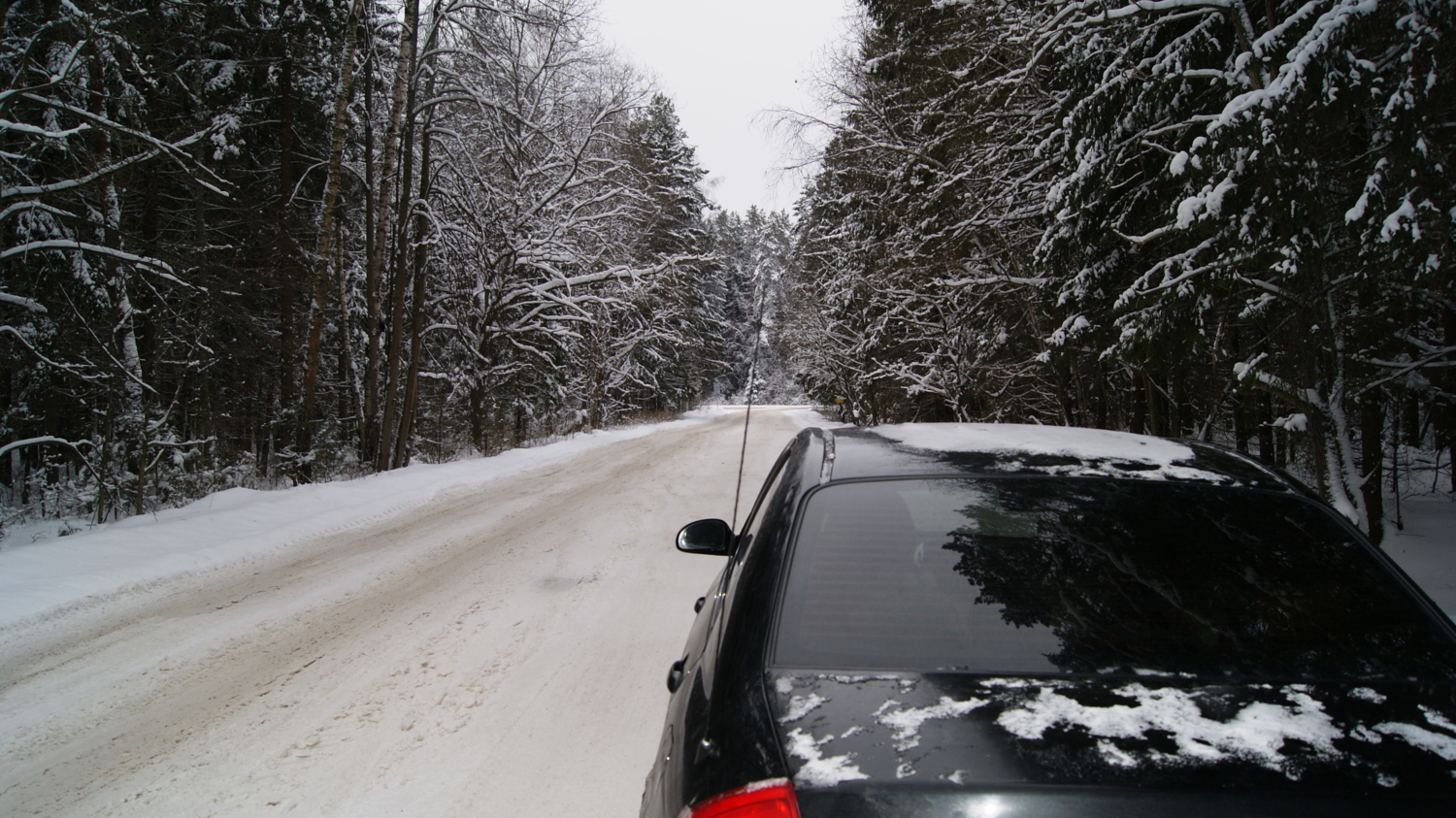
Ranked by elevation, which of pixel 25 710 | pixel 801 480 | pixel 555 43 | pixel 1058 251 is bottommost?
pixel 25 710

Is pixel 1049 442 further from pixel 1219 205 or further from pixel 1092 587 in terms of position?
pixel 1219 205

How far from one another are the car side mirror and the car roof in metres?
0.68

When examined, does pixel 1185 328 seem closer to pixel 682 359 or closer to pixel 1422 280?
pixel 1422 280

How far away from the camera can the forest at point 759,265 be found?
5.04m

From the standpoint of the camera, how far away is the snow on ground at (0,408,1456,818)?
9.77ft

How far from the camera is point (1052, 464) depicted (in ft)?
6.66

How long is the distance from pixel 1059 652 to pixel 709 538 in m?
1.64

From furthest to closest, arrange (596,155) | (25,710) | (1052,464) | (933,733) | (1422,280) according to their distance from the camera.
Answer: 1. (596,155)
2. (1422,280)
3. (25,710)
4. (1052,464)
5. (933,733)

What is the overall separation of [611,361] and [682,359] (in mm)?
11004

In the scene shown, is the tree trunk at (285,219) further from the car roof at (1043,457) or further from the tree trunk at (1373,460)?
the tree trunk at (1373,460)

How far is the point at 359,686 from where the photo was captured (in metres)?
3.86

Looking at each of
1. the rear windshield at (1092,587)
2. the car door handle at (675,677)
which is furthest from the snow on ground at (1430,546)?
the car door handle at (675,677)

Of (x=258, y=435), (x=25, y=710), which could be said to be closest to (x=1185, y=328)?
(x=25, y=710)

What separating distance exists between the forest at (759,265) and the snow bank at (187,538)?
5.69 feet
